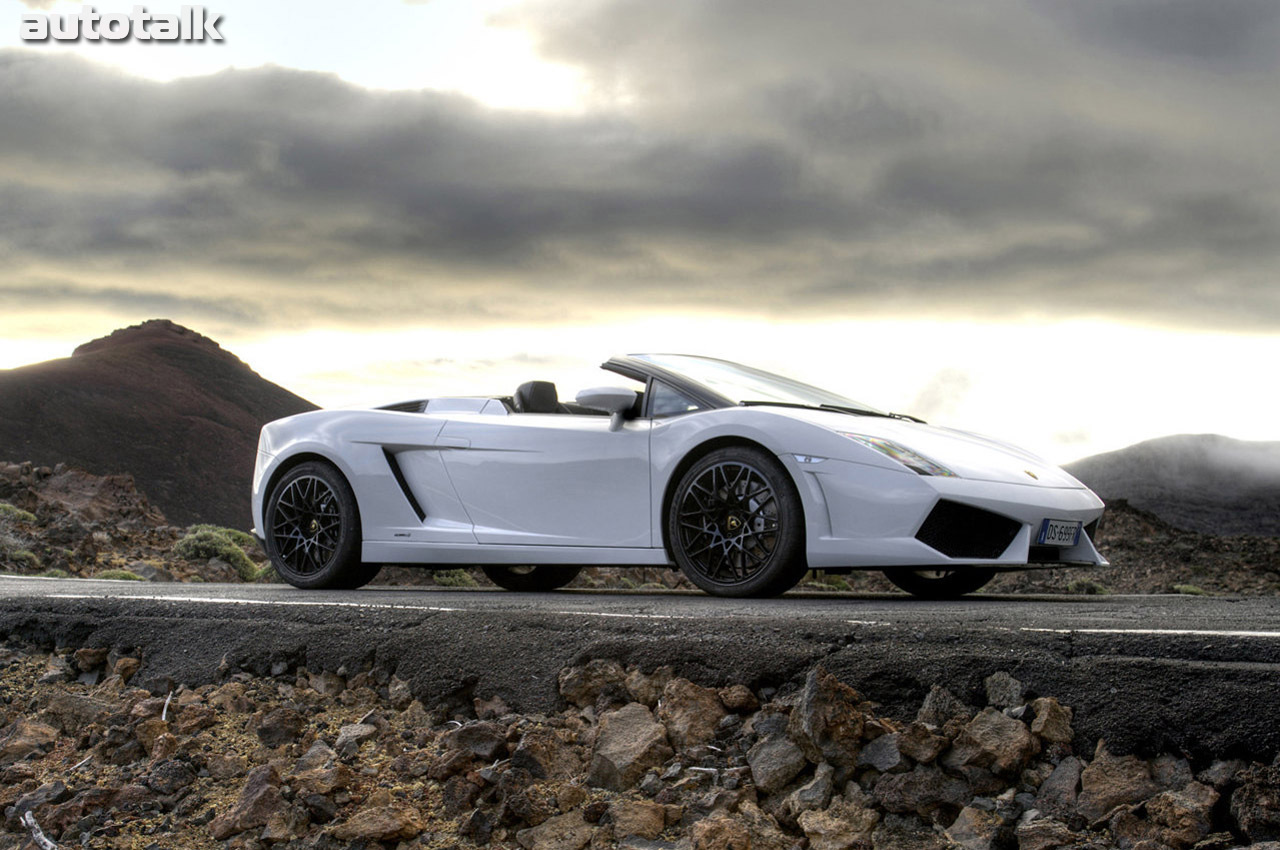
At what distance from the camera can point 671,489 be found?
5.48m

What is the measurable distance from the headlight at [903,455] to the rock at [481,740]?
243 cm

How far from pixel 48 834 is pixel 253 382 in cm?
7856

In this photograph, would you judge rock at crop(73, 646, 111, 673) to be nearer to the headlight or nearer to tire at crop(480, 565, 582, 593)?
tire at crop(480, 565, 582, 593)

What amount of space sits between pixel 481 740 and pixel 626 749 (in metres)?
0.44

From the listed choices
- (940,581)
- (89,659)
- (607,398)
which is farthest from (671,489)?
(89,659)

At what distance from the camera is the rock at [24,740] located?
12.8 ft

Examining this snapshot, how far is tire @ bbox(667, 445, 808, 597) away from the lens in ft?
16.8

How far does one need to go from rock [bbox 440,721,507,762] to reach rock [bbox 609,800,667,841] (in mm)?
470

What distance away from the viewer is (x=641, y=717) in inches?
127

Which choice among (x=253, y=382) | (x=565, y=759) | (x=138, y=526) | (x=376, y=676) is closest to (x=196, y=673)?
(x=376, y=676)

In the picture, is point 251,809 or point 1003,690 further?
point 251,809

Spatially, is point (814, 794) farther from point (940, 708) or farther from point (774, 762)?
point (940, 708)

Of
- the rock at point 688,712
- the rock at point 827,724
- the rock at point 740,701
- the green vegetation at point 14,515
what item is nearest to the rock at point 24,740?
the rock at point 688,712

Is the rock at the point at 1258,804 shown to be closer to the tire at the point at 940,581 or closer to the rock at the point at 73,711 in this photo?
the rock at the point at 73,711
